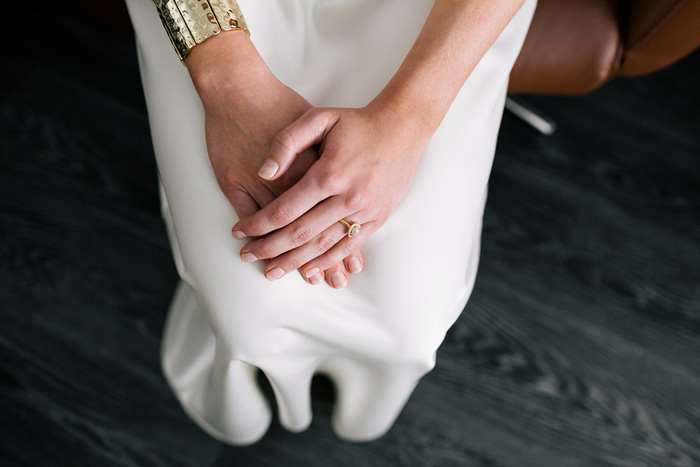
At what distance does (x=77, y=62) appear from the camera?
1361 millimetres

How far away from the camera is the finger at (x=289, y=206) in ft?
2.04

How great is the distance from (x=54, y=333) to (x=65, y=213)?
28cm

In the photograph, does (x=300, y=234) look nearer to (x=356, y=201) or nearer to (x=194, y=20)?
(x=356, y=201)

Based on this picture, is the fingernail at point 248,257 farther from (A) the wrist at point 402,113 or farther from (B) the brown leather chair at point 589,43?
(B) the brown leather chair at point 589,43

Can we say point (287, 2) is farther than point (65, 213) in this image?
No

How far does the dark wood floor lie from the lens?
44.2 inches

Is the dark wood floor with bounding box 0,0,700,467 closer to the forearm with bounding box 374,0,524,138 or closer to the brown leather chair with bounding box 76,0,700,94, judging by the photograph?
the brown leather chair with bounding box 76,0,700,94

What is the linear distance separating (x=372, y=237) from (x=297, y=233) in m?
0.10

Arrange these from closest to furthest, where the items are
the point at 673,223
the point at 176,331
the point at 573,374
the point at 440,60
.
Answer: the point at 440,60, the point at 176,331, the point at 573,374, the point at 673,223

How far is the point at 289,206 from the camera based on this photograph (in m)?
0.63

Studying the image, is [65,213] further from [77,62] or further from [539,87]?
[539,87]

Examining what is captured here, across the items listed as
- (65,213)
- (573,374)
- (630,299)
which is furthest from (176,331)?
(630,299)

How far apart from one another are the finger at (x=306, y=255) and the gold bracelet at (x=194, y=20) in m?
Answer: 0.28

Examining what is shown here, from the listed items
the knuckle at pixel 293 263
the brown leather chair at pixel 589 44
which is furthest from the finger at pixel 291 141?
the brown leather chair at pixel 589 44
